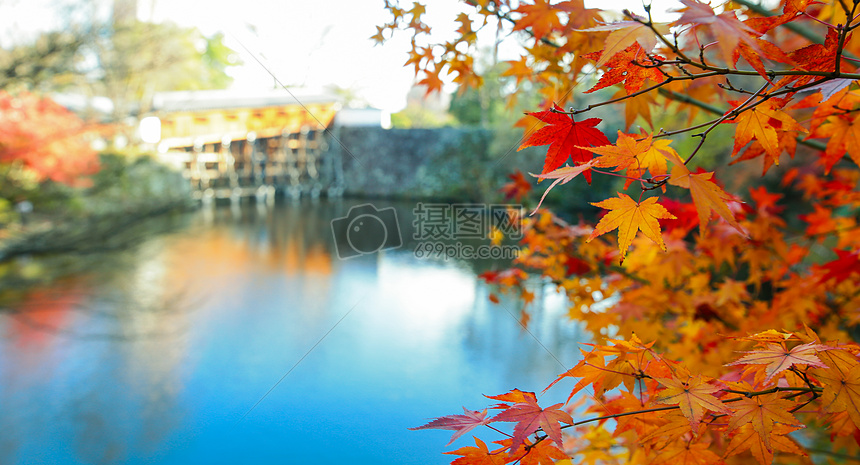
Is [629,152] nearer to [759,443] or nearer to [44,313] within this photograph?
[759,443]

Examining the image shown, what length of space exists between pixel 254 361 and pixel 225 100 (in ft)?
25.3

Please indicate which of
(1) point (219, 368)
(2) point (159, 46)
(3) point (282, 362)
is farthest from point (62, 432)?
(2) point (159, 46)

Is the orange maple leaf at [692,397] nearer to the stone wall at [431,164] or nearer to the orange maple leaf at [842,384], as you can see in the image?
the orange maple leaf at [842,384]

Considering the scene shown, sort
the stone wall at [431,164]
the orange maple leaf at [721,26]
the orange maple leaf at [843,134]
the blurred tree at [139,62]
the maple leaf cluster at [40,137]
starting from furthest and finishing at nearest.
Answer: the stone wall at [431,164] → the blurred tree at [139,62] → the maple leaf cluster at [40,137] → the orange maple leaf at [843,134] → the orange maple leaf at [721,26]

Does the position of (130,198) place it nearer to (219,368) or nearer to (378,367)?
(219,368)

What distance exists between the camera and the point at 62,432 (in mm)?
1466

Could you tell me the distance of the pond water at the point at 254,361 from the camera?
Result: 1.39 metres

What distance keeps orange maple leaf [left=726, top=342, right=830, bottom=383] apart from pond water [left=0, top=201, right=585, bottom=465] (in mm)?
942

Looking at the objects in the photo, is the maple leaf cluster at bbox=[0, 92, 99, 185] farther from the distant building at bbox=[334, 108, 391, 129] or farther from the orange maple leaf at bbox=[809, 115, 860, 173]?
the distant building at bbox=[334, 108, 391, 129]

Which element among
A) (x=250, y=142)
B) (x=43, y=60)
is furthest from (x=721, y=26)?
(x=250, y=142)

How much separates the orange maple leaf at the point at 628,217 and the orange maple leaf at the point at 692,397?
108 mm

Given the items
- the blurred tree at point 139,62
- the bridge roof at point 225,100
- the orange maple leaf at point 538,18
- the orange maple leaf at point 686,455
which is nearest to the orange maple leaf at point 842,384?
the orange maple leaf at point 686,455

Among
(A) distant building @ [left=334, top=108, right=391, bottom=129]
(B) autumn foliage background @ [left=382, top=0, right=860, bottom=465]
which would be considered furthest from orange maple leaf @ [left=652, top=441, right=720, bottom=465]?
(A) distant building @ [left=334, top=108, right=391, bottom=129]

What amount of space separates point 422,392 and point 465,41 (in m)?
1.38
